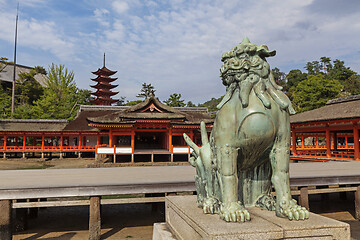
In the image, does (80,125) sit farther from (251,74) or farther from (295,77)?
(295,77)

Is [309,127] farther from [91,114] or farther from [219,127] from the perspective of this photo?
[91,114]

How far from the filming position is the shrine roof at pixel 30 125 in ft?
70.6

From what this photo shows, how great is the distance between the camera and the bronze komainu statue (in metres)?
2.21

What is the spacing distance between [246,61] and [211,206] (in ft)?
4.67

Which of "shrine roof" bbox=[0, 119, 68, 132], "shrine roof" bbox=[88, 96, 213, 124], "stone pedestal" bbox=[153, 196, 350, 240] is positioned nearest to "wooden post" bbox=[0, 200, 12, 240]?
"stone pedestal" bbox=[153, 196, 350, 240]

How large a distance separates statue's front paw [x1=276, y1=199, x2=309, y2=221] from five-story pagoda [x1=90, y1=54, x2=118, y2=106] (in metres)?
Result: 41.2

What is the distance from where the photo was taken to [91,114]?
28344mm

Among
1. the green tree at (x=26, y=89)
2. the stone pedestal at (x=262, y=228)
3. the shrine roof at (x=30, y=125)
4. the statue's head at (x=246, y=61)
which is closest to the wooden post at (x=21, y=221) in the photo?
the stone pedestal at (x=262, y=228)

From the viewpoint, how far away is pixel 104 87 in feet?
137

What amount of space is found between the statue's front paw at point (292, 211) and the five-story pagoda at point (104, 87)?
41.2 m

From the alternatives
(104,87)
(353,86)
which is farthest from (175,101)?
(353,86)

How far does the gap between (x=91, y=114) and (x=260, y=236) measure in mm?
28561

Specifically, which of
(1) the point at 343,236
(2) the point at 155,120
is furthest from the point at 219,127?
(2) the point at 155,120

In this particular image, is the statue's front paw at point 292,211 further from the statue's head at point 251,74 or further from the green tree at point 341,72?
the green tree at point 341,72
